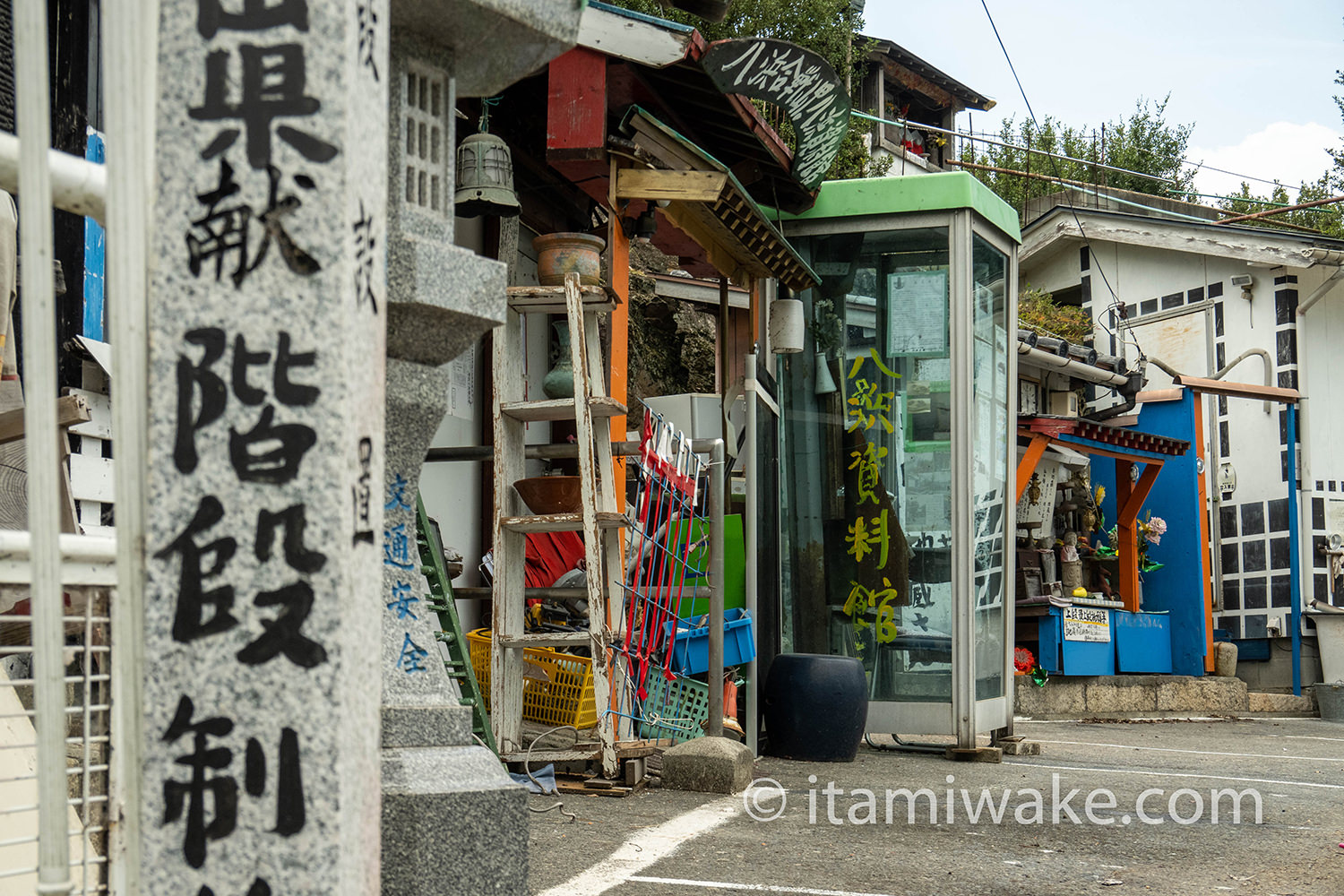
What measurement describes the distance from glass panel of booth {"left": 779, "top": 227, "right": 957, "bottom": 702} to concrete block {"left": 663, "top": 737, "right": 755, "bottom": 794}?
2808 millimetres

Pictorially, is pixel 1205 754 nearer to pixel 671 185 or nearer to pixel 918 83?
pixel 671 185

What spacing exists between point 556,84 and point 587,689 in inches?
117

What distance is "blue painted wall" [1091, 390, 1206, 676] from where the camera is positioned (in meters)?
14.7

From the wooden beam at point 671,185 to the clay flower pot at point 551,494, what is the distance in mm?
1573

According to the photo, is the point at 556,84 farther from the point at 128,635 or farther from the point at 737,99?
the point at 128,635

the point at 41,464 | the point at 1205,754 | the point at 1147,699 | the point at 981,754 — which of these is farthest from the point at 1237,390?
the point at 41,464

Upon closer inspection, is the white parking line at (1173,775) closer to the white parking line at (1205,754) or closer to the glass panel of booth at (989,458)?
the glass panel of booth at (989,458)

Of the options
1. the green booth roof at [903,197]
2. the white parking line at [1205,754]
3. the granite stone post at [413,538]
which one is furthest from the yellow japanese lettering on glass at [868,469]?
the granite stone post at [413,538]

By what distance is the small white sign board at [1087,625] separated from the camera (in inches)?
515

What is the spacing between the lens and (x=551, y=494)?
18.8ft

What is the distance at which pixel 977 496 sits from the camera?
8.31m

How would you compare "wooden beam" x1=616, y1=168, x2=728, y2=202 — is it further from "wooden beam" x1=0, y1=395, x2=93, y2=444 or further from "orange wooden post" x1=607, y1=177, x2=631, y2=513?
"wooden beam" x1=0, y1=395, x2=93, y2=444

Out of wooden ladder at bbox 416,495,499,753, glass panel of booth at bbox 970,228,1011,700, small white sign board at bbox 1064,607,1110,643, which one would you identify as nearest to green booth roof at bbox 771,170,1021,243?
glass panel of booth at bbox 970,228,1011,700

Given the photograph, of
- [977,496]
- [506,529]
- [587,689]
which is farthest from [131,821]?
[977,496]
